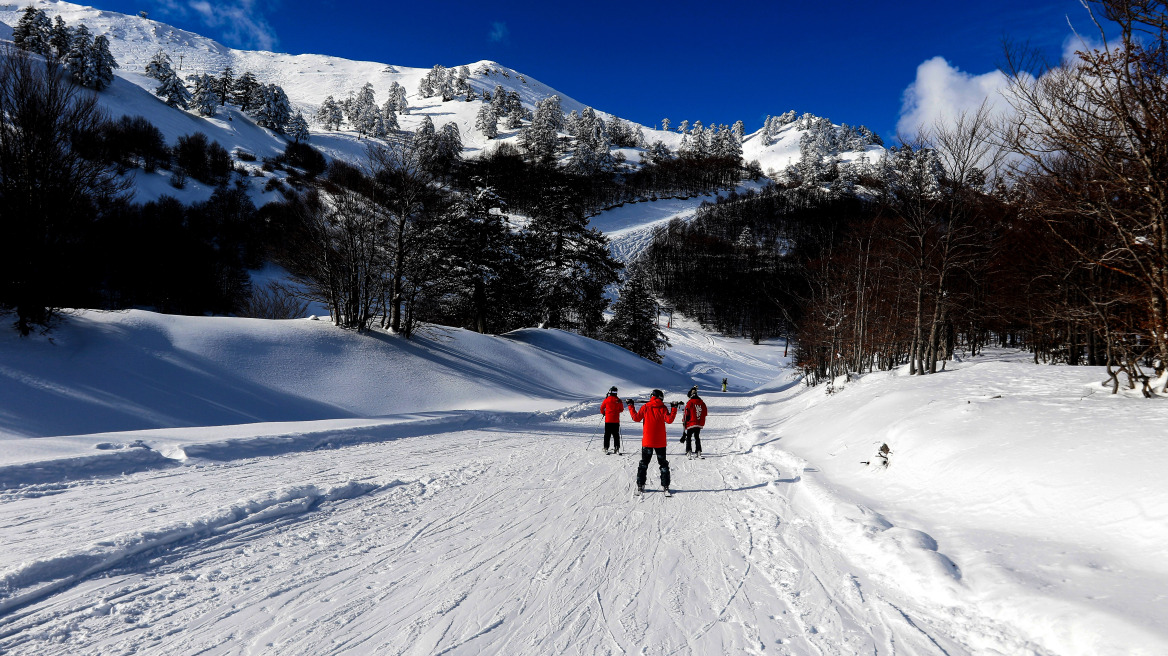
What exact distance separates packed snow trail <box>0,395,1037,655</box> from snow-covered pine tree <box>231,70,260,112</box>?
114m

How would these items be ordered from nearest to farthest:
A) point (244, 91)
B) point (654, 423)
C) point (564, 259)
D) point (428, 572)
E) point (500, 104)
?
point (428, 572)
point (654, 423)
point (564, 259)
point (244, 91)
point (500, 104)

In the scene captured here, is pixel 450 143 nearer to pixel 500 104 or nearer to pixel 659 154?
pixel 500 104

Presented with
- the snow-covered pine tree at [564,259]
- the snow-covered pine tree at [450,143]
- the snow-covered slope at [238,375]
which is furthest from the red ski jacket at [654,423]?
the snow-covered pine tree at [450,143]

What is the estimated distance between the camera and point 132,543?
4469 millimetres

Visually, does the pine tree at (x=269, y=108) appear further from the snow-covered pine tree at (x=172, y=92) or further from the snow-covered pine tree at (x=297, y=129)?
the snow-covered pine tree at (x=172, y=92)

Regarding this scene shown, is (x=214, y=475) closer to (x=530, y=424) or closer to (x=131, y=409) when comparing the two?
(x=131, y=409)

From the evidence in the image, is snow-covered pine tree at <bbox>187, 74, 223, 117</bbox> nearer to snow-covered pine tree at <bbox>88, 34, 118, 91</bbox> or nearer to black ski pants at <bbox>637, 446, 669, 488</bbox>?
snow-covered pine tree at <bbox>88, 34, 118, 91</bbox>

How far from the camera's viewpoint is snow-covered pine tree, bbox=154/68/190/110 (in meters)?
81.1

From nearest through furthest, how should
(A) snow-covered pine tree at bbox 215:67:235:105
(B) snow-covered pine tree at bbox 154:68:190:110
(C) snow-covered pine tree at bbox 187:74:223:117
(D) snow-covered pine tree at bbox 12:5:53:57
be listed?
(D) snow-covered pine tree at bbox 12:5:53:57 → (B) snow-covered pine tree at bbox 154:68:190:110 → (C) snow-covered pine tree at bbox 187:74:223:117 → (A) snow-covered pine tree at bbox 215:67:235:105

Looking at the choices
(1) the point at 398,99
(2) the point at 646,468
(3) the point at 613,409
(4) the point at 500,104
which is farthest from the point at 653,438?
(1) the point at 398,99

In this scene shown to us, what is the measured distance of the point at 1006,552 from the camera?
467 cm

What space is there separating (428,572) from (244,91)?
402ft

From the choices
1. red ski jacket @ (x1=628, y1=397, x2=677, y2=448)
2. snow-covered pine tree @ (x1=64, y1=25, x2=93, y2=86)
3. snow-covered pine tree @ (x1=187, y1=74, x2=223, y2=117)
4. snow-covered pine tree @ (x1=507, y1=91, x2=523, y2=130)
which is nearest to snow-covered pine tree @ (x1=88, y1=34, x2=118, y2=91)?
snow-covered pine tree @ (x1=64, y1=25, x2=93, y2=86)

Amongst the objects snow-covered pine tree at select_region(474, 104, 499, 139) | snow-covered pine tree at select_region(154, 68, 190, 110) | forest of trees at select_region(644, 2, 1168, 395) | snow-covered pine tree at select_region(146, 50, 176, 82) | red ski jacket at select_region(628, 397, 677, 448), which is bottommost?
red ski jacket at select_region(628, 397, 677, 448)
